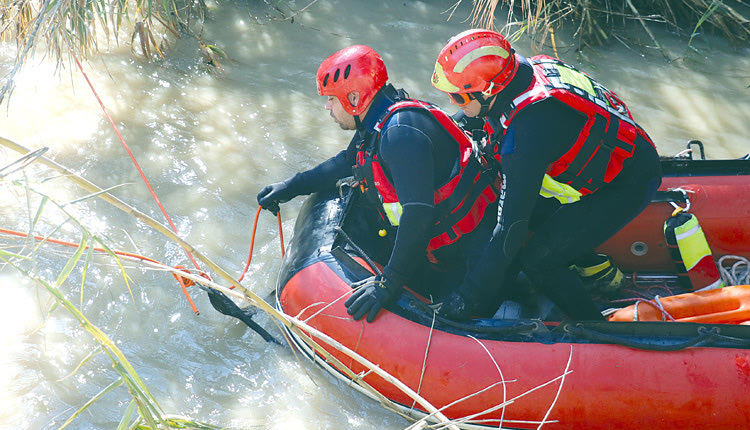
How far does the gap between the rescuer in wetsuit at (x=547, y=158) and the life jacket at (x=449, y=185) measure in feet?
0.37

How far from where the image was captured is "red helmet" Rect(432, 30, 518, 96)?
2.30 meters

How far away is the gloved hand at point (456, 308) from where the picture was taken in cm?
257

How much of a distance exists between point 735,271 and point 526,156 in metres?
1.41

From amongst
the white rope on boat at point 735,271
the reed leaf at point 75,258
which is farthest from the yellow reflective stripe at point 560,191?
the reed leaf at point 75,258

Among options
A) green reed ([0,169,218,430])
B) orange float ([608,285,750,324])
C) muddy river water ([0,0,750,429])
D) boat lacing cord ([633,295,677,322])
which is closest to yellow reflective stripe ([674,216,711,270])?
orange float ([608,285,750,324])

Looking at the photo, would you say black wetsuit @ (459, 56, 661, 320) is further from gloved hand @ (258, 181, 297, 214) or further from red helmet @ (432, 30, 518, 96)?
gloved hand @ (258, 181, 297, 214)

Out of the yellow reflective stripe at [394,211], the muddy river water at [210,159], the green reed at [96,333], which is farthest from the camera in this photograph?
the muddy river water at [210,159]

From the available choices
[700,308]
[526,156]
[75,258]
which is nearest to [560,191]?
[526,156]

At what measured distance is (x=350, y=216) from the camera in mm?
3072

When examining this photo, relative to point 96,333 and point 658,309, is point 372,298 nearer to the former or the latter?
point 658,309

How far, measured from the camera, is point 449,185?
8.34 ft

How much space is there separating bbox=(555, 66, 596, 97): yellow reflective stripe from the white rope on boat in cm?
118

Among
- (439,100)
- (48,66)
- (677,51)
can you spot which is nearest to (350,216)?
(439,100)

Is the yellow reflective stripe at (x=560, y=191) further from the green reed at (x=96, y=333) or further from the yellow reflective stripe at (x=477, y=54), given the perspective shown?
the green reed at (x=96, y=333)
